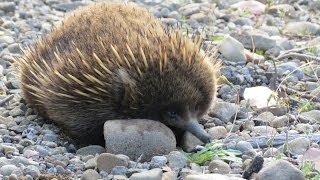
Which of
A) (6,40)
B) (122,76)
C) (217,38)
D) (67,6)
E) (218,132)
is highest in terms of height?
(122,76)

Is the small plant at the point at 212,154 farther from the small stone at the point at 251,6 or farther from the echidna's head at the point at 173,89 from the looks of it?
the small stone at the point at 251,6

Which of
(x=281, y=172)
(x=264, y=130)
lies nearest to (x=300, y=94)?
(x=264, y=130)

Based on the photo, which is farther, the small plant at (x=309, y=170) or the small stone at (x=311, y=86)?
the small stone at (x=311, y=86)

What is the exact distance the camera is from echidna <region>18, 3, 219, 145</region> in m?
4.74

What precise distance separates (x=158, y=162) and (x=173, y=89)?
53cm

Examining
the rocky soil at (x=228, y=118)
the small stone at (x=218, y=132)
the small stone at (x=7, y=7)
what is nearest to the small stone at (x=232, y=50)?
the rocky soil at (x=228, y=118)

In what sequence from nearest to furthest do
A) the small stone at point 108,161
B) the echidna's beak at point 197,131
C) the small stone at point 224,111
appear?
the small stone at point 108,161 < the echidna's beak at point 197,131 < the small stone at point 224,111

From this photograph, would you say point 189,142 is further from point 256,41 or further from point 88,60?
point 256,41

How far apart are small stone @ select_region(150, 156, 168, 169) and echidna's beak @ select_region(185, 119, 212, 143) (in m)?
0.35

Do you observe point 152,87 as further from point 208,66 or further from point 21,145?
point 21,145

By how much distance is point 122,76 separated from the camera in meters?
4.78

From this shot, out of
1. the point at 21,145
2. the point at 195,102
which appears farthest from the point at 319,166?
the point at 21,145

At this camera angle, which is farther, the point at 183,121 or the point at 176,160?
the point at 183,121

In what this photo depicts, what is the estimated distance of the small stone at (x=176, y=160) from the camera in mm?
4297
